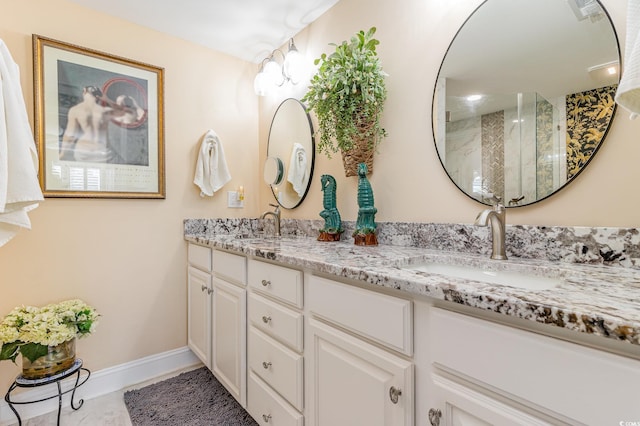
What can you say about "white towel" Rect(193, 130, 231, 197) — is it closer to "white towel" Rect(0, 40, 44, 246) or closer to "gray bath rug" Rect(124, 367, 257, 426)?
"white towel" Rect(0, 40, 44, 246)

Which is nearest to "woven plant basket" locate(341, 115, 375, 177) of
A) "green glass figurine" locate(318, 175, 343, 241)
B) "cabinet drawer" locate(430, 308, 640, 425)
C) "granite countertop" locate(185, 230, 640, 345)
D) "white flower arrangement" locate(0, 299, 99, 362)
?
"green glass figurine" locate(318, 175, 343, 241)

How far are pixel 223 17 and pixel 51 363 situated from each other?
2.11 metres

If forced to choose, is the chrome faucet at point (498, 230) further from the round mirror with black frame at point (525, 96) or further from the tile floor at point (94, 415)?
the tile floor at point (94, 415)

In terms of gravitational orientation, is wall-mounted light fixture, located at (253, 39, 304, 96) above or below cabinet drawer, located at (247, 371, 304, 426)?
above

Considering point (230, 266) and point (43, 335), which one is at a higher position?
point (230, 266)

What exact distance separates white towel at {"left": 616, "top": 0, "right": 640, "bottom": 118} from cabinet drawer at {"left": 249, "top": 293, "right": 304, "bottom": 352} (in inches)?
41.6

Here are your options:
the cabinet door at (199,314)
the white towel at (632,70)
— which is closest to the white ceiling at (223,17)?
the white towel at (632,70)

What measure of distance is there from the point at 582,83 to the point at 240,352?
1688 millimetres

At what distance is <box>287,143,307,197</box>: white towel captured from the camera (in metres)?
2.06

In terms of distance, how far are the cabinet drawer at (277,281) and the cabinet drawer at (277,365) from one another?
195 millimetres

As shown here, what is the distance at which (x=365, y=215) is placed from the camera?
4.88ft

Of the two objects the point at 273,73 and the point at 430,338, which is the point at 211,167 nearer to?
the point at 273,73

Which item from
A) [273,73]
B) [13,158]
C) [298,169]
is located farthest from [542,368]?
[273,73]

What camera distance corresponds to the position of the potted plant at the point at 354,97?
4.71 ft
